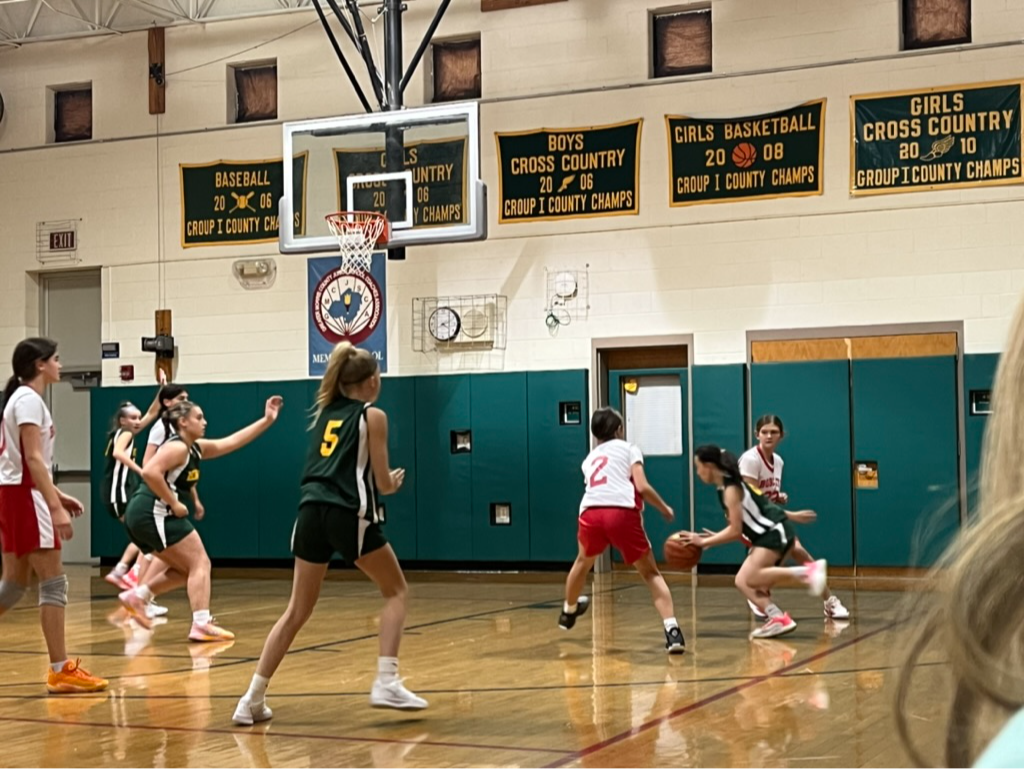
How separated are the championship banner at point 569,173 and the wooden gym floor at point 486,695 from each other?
5442mm

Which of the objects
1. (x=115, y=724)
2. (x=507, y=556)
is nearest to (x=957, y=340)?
(x=507, y=556)

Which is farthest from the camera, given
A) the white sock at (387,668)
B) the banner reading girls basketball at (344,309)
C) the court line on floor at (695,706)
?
the banner reading girls basketball at (344,309)

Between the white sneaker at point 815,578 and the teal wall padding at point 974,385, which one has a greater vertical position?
the teal wall padding at point 974,385

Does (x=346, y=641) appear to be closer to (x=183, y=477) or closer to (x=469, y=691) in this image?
(x=183, y=477)

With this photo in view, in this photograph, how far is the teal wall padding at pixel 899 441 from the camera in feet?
47.6

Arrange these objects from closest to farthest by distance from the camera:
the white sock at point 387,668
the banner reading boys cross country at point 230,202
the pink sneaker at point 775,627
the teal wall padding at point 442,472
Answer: the white sock at point 387,668 < the pink sneaker at point 775,627 < the teal wall padding at point 442,472 < the banner reading boys cross country at point 230,202

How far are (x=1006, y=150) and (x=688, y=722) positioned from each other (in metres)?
9.66

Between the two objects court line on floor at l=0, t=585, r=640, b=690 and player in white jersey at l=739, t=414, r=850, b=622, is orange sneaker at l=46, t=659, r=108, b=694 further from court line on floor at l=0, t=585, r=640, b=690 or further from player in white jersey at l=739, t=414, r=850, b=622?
player in white jersey at l=739, t=414, r=850, b=622

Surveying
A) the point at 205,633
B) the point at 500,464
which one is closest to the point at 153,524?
the point at 205,633

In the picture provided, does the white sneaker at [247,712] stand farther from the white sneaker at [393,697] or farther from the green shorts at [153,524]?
the green shorts at [153,524]

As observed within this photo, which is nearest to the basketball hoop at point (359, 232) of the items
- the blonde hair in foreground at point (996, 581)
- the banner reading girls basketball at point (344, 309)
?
the banner reading girls basketball at point (344, 309)

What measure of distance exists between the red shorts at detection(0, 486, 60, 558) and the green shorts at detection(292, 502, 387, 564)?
1.59 metres

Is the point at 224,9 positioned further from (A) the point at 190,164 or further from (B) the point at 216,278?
(B) the point at 216,278

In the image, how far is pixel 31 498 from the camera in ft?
23.4
